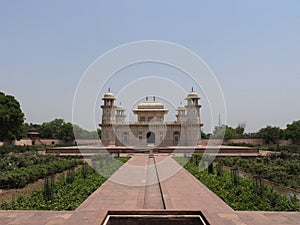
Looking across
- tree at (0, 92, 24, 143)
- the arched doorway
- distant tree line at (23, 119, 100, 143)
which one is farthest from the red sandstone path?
distant tree line at (23, 119, 100, 143)

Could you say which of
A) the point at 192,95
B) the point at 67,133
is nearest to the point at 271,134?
the point at 192,95

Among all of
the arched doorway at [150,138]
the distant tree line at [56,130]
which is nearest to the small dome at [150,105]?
the arched doorway at [150,138]

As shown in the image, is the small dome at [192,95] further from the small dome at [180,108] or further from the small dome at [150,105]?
the small dome at [150,105]

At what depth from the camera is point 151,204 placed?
7180 mm

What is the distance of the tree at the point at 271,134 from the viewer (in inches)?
1841

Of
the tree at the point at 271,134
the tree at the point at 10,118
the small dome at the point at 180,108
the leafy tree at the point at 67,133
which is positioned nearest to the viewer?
the tree at the point at 10,118

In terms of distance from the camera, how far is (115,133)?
34.0 metres

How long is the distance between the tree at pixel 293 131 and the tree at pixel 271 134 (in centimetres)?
200

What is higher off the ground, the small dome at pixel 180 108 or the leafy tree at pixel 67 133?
the small dome at pixel 180 108

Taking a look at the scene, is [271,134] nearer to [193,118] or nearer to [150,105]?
[193,118]

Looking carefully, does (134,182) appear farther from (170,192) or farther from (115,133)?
(115,133)

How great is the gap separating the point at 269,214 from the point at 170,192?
109 inches

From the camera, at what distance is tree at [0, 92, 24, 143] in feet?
97.7

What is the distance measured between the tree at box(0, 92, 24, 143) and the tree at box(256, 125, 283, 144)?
31746 mm
